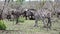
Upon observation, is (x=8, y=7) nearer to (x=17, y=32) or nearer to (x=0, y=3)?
(x=0, y=3)

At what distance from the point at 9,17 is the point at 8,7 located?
0.38 m

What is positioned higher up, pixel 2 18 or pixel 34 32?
pixel 2 18

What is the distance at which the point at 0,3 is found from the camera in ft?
16.1

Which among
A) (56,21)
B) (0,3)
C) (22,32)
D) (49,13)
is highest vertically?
(0,3)

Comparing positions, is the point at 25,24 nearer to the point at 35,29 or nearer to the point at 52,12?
the point at 35,29

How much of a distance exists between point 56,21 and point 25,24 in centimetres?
115

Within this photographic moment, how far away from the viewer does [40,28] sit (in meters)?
4.72

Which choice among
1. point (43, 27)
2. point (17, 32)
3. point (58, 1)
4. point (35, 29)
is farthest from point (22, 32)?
point (58, 1)

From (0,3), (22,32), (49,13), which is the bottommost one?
(22,32)

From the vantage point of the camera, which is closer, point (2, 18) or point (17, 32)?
point (17, 32)

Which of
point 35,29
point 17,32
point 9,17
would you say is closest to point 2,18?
point 9,17

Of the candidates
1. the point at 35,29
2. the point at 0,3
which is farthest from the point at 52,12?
the point at 0,3

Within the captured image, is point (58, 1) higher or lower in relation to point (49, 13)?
higher

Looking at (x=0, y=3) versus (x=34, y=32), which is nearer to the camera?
(x=34, y=32)
